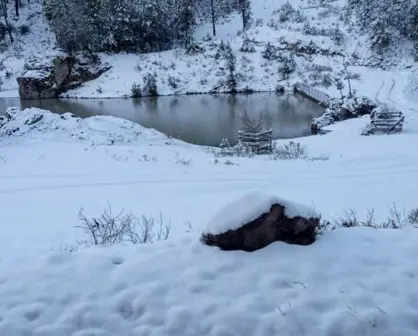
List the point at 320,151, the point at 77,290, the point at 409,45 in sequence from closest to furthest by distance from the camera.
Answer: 1. the point at 77,290
2. the point at 320,151
3. the point at 409,45

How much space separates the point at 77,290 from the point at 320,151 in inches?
353

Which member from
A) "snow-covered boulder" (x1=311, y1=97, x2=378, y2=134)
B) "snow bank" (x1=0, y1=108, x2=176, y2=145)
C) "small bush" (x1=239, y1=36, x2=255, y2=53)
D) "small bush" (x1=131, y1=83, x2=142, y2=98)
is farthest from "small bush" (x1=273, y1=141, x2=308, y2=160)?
"small bush" (x1=239, y1=36, x2=255, y2=53)

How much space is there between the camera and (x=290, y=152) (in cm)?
1066

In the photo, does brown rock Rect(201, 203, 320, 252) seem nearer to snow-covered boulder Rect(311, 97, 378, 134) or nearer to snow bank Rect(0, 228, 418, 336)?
snow bank Rect(0, 228, 418, 336)

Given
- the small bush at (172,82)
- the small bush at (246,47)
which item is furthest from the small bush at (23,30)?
the small bush at (246,47)

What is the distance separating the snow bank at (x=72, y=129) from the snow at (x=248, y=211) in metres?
8.88

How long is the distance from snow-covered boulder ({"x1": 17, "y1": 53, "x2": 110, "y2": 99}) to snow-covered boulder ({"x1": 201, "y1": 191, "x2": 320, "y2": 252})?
27489 millimetres

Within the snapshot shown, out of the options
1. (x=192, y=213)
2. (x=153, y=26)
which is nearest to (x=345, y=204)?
(x=192, y=213)

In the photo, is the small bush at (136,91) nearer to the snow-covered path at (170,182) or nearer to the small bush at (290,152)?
the snow-covered path at (170,182)

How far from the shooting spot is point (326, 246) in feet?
11.5

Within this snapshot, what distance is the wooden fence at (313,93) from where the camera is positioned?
2169cm

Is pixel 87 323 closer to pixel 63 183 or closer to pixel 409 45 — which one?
pixel 63 183

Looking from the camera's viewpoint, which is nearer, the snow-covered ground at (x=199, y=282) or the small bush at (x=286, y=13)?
the snow-covered ground at (x=199, y=282)

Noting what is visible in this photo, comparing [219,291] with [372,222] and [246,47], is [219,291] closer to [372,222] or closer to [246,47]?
[372,222]
